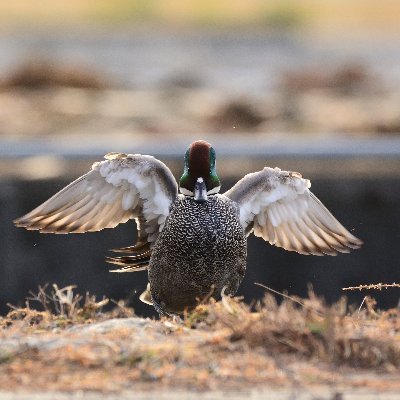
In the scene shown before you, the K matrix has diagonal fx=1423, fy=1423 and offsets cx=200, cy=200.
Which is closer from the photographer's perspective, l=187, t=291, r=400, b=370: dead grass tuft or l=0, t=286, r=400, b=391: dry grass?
l=0, t=286, r=400, b=391: dry grass

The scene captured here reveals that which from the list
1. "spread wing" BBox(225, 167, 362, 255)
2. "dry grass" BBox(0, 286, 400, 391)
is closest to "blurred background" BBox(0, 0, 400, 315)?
"spread wing" BBox(225, 167, 362, 255)

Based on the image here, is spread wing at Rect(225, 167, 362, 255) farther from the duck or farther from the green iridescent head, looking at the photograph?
the green iridescent head


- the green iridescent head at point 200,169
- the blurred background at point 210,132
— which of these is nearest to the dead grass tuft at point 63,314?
the green iridescent head at point 200,169

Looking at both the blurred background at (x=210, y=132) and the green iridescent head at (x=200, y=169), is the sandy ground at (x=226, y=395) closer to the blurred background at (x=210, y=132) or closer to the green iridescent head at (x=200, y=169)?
the green iridescent head at (x=200, y=169)

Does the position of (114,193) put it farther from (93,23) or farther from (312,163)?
(93,23)

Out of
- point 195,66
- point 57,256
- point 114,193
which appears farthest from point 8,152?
point 195,66

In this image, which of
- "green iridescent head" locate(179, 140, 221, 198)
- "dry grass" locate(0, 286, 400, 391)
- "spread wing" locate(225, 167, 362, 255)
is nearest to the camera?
"dry grass" locate(0, 286, 400, 391)

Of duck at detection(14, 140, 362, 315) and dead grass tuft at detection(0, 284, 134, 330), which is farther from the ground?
duck at detection(14, 140, 362, 315)

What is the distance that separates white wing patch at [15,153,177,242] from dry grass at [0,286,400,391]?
7.80 ft

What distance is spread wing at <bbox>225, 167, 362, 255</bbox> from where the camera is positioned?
31.0 ft

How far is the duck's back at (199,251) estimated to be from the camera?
8773 millimetres

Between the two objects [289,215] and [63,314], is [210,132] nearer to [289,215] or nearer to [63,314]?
[289,215]

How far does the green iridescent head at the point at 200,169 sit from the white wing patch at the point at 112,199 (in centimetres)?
20

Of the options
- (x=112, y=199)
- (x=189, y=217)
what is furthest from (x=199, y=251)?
(x=112, y=199)
